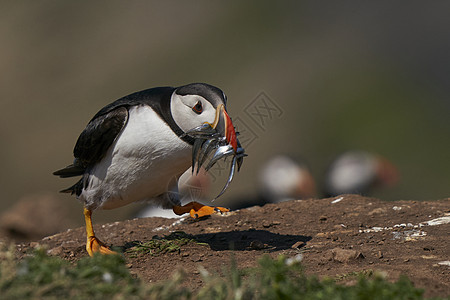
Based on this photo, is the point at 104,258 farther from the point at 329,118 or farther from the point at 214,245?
the point at 329,118

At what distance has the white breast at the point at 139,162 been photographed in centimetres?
496

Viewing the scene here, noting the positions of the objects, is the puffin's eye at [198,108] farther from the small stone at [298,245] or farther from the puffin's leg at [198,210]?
the small stone at [298,245]

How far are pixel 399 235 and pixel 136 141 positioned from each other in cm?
248

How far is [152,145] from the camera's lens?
497 centimetres

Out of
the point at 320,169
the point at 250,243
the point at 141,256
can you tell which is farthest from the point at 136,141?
the point at 320,169

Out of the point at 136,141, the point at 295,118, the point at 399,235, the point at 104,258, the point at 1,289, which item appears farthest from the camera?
the point at 295,118

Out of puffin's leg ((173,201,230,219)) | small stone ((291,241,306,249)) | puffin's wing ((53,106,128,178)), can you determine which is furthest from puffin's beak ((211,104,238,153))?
small stone ((291,241,306,249))

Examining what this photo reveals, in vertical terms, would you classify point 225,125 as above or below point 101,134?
below

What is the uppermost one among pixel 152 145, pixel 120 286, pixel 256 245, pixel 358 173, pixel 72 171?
pixel 152 145

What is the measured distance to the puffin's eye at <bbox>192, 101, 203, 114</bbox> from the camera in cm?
485

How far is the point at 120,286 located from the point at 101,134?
2746 mm

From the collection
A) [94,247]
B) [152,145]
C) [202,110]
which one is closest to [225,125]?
[202,110]

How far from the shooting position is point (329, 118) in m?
14.2

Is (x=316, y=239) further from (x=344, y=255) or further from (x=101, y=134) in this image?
(x=101, y=134)
